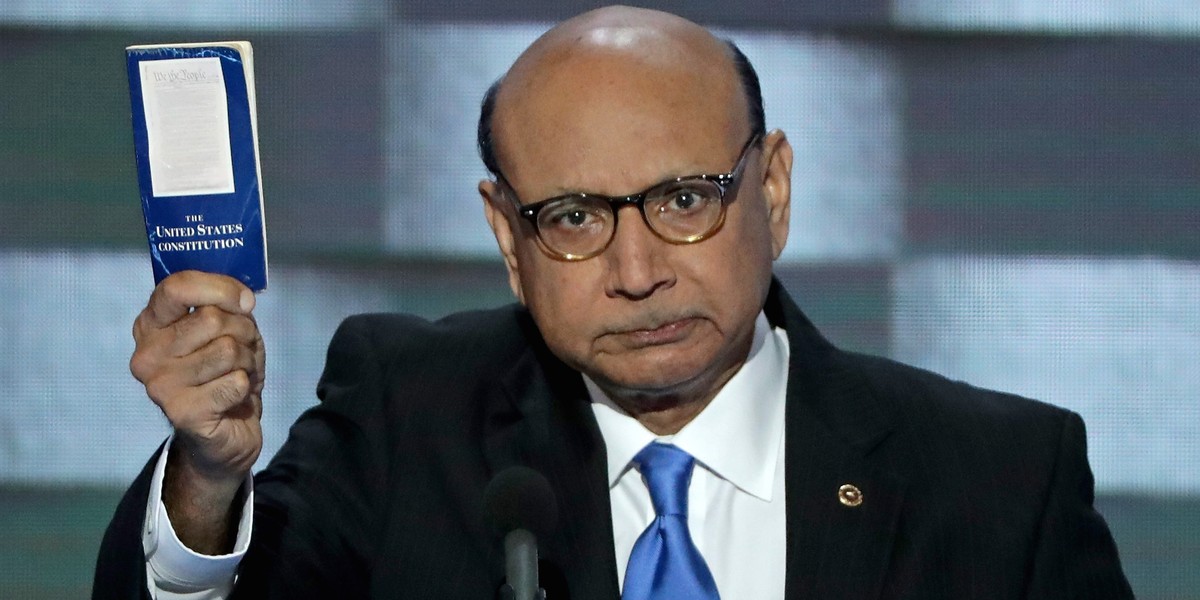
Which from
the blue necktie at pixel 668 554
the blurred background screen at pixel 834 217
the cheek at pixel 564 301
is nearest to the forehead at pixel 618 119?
the cheek at pixel 564 301

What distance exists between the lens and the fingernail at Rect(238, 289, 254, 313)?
1.75m

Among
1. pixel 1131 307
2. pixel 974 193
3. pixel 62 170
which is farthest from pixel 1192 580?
pixel 62 170

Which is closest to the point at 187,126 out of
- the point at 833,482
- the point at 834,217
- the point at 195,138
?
the point at 195,138

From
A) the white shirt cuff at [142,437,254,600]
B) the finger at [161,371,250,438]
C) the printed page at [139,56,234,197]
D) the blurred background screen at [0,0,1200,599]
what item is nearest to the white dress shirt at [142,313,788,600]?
the white shirt cuff at [142,437,254,600]

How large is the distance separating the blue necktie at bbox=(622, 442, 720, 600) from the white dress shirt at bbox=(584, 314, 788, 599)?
0.18 ft

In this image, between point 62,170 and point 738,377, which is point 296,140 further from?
point 738,377

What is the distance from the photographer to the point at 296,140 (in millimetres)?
3293

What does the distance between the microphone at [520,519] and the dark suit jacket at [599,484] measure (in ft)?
1.53

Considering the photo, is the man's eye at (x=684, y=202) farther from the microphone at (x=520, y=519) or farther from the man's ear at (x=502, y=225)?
the microphone at (x=520, y=519)

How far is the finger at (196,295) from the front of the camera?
1.73 m

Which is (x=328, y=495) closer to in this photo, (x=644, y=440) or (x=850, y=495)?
(x=644, y=440)

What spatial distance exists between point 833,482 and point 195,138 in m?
1.00

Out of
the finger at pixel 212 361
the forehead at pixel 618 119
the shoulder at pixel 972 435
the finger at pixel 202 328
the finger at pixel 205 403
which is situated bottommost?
the shoulder at pixel 972 435

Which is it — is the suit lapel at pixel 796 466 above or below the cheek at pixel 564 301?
below
